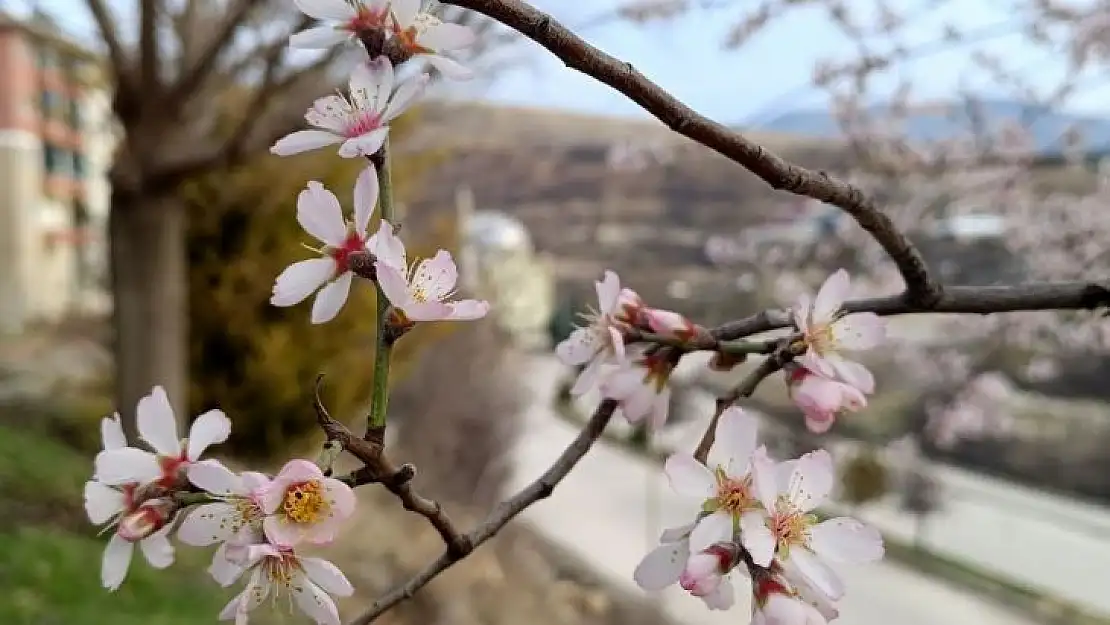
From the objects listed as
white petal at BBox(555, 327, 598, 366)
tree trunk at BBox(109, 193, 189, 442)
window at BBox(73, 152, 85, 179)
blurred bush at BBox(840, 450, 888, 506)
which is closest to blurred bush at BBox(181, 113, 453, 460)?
tree trunk at BBox(109, 193, 189, 442)

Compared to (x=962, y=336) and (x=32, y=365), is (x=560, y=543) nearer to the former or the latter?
(x=962, y=336)

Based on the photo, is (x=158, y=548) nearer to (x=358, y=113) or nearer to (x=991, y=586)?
(x=358, y=113)

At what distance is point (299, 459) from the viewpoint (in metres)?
0.20

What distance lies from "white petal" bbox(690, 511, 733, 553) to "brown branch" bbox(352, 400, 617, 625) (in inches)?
2.0

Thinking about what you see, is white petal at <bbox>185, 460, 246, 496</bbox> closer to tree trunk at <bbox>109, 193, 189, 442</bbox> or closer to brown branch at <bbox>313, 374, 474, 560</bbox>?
brown branch at <bbox>313, 374, 474, 560</bbox>

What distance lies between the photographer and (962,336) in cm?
207

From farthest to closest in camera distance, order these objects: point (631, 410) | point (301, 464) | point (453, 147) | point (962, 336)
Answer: point (453, 147)
point (962, 336)
point (631, 410)
point (301, 464)

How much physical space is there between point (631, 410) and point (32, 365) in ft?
9.32

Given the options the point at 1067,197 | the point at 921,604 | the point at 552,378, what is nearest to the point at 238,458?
the point at 552,378

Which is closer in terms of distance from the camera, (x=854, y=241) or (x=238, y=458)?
(x=854, y=241)

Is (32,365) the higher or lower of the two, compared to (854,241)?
lower

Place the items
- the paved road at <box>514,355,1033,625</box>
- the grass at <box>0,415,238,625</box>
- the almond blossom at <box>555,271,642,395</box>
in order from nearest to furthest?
the almond blossom at <box>555,271,642,395</box>
the grass at <box>0,415,238,625</box>
the paved road at <box>514,355,1033,625</box>

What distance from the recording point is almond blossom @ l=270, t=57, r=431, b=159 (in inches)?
8.6

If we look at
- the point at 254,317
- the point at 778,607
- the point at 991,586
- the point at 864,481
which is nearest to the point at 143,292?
the point at 254,317
